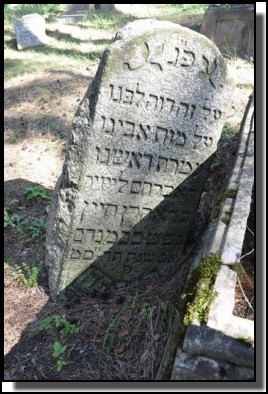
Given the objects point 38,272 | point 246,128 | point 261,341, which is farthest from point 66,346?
point 246,128

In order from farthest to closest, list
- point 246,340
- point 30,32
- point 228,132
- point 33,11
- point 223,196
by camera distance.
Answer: point 33,11 < point 30,32 < point 228,132 < point 223,196 < point 246,340

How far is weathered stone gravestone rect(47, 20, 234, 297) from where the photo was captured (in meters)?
2.47

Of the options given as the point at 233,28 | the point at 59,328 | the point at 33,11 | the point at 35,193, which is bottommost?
the point at 59,328

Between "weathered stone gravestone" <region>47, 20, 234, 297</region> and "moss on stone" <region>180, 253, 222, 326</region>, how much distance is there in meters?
0.93

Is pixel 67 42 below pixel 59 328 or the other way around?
the other way around

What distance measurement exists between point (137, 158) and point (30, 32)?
665cm

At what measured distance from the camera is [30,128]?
5.40 metres

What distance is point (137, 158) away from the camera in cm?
278

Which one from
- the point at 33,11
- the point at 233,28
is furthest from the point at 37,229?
the point at 33,11

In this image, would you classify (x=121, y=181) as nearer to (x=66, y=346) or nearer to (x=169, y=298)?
(x=169, y=298)

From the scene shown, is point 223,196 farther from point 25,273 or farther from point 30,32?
point 30,32

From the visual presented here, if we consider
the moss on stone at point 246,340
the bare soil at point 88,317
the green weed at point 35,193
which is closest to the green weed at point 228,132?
the bare soil at point 88,317

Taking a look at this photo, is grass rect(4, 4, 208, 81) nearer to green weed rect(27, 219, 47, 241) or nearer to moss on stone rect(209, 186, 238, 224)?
green weed rect(27, 219, 47, 241)
